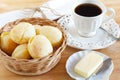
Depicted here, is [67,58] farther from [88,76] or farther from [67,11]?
[67,11]

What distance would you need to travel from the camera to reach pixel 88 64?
2.34 feet

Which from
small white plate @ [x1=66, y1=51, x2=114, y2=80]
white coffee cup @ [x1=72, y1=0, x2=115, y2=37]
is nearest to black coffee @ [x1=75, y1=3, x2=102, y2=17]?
white coffee cup @ [x1=72, y1=0, x2=115, y2=37]

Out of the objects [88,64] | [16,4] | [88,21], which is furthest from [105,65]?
[16,4]

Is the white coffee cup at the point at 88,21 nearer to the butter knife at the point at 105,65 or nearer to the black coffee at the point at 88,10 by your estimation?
the black coffee at the point at 88,10

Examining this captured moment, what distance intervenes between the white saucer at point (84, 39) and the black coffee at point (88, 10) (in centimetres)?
7

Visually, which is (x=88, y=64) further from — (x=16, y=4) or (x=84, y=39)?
(x=16, y=4)

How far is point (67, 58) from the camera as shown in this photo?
2.59 ft

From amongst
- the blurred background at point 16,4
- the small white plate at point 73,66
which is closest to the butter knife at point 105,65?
the small white plate at point 73,66

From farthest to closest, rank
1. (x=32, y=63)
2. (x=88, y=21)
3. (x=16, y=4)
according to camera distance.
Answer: (x=16, y=4)
(x=88, y=21)
(x=32, y=63)

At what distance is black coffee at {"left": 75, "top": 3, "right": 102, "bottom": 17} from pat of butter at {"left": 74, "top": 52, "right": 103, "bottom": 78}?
16 cm

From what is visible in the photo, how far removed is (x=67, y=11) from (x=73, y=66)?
289 mm

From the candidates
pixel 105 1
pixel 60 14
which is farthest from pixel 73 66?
pixel 105 1

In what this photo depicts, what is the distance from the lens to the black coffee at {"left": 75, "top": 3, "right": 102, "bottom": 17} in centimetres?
84

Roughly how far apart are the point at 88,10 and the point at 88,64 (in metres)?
0.22
